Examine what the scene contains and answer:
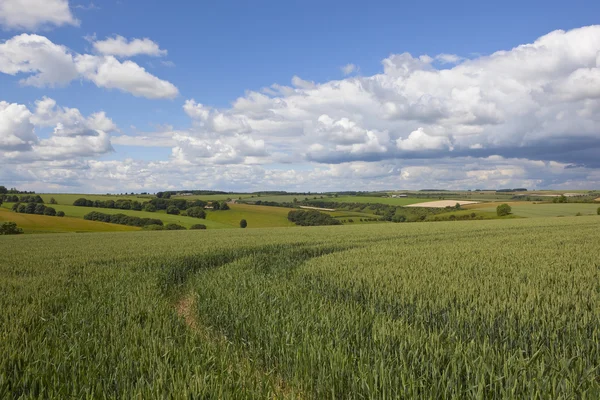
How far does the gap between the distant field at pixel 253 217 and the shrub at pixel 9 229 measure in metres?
34.2

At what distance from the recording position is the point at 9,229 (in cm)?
5594

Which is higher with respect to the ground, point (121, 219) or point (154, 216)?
point (154, 216)

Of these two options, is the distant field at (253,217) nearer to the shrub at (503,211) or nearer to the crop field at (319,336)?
the shrub at (503,211)

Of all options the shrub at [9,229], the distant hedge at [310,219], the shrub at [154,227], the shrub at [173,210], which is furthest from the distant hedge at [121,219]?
the distant hedge at [310,219]

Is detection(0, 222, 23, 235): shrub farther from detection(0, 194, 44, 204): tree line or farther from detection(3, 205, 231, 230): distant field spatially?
detection(0, 194, 44, 204): tree line

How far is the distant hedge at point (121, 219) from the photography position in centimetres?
7444

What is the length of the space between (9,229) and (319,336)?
6646 cm

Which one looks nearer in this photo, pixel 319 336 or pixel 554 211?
pixel 319 336

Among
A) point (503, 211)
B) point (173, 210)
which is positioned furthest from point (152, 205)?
point (503, 211)

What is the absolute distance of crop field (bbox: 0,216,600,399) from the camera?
430 centimetres

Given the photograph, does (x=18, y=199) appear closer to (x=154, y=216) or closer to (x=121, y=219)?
(x=121, y=219)

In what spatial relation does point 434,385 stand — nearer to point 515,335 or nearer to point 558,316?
point 515,335

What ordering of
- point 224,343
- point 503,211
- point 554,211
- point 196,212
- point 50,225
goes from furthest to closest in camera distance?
point 196,212 → point 503,211 → point 554,211 → point 50,225 → point 224,343

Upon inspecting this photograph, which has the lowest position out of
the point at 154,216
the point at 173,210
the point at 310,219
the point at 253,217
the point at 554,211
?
the point at 310,219
